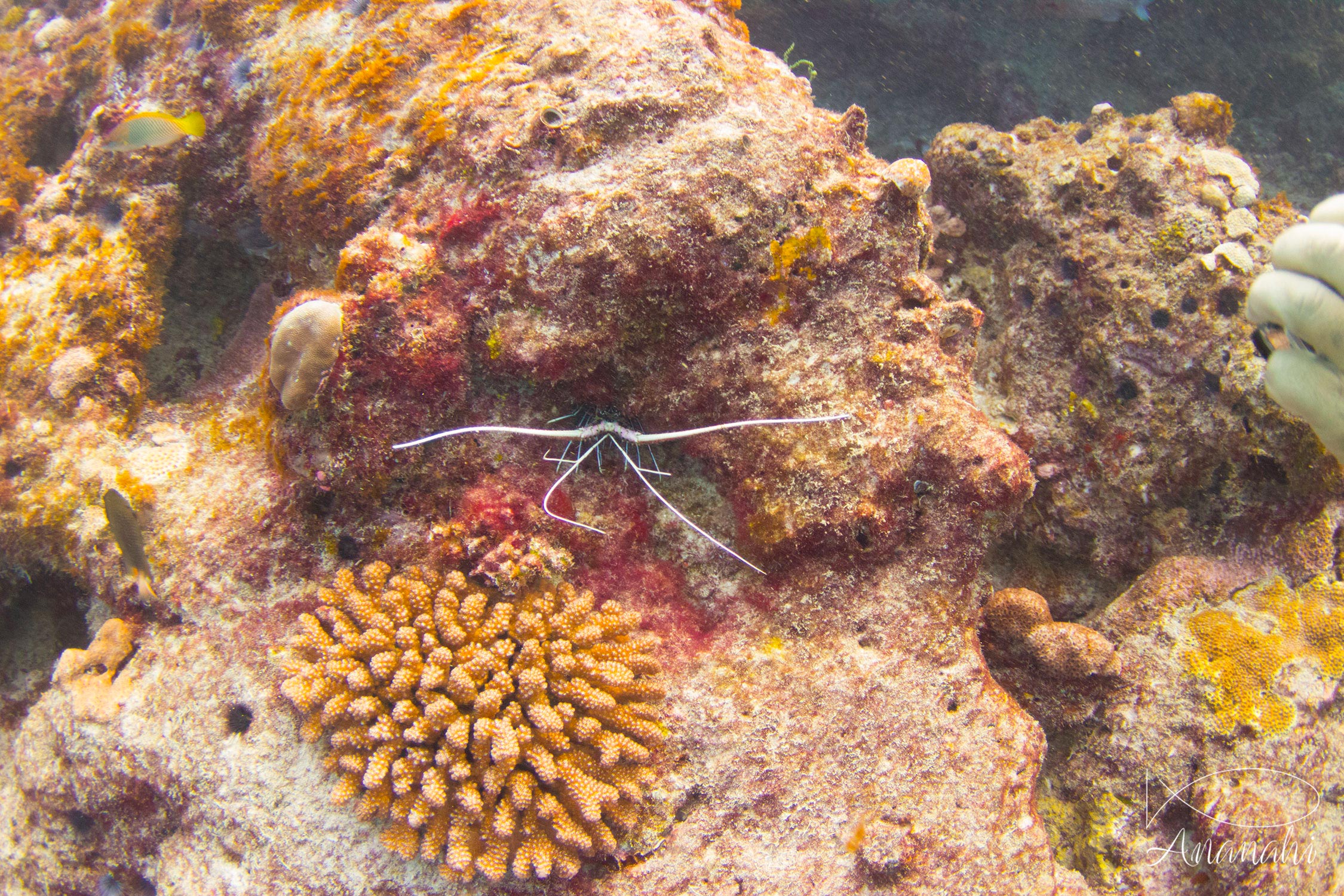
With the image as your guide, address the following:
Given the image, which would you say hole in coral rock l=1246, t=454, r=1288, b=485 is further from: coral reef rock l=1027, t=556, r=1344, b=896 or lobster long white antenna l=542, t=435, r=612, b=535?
lobster long white antenna l=542, t=435, r=612, b=535

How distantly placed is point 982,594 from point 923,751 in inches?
37.1

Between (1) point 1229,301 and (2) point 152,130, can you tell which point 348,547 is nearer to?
(2) point 152,130

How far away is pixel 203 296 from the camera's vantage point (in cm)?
361

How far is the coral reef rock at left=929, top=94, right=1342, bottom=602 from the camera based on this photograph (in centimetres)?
284

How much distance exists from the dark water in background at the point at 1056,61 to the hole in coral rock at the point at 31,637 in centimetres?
775

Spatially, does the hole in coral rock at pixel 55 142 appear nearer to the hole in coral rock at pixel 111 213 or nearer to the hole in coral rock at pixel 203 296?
the hole in coral rock at pixel 111 213

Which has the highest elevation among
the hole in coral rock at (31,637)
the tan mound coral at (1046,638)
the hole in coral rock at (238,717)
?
the tan mound coral at (1046,638)

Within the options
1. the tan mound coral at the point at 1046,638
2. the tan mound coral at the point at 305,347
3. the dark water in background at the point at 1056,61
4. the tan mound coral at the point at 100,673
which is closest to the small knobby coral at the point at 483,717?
the tan mound coral at the point at 305,347

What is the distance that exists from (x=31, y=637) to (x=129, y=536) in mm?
2054

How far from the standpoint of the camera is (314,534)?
252cm

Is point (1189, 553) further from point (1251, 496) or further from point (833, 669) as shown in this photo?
point (833, 669)

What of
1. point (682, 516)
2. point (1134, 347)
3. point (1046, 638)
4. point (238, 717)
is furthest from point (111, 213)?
point (1134, 347)

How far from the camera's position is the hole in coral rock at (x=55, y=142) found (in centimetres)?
483

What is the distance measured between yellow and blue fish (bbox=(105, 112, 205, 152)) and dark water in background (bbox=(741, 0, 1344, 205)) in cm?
558
